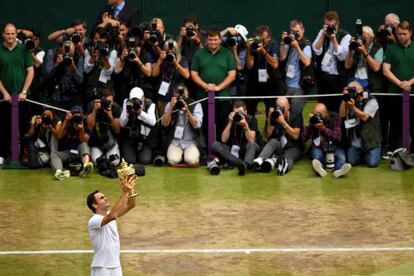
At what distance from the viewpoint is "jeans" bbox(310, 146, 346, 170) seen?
58.2 feet

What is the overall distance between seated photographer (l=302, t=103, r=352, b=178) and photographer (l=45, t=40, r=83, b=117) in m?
3.64

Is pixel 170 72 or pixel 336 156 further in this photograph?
pixel 170 72

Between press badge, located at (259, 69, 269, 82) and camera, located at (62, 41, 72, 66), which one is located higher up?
camera, located at (62, 41, 72, 66)

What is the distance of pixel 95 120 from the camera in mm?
17625

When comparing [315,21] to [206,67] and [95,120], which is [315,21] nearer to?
[206,67]

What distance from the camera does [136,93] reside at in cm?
1769

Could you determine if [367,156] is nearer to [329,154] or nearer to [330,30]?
[329,154]

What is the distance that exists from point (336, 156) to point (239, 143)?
4.76 feet

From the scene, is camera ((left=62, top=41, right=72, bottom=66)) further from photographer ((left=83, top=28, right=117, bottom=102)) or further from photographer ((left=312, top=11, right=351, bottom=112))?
photographer ((left=312, top=11, right=351, bottom=112))

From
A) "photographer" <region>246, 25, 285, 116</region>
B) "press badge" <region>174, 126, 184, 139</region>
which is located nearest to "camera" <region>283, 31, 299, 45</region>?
"photographer" <region>246, 25, 285, 116</region>

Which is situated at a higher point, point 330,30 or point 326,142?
point 330,30

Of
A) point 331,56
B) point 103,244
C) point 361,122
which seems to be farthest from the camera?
point 331,56

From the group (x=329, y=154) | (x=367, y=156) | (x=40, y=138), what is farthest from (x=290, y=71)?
(x=40, y=138)

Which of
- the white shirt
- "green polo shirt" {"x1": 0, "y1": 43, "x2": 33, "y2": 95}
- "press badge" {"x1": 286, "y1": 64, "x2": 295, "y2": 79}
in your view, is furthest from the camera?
"green polo shirt" {"x1": 0, "y1": 43, "x2": 33, "y2": 95}
